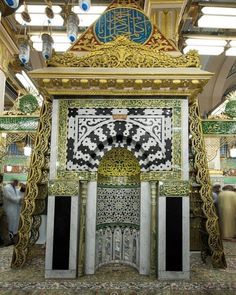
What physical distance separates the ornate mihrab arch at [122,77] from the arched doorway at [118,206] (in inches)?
21.1

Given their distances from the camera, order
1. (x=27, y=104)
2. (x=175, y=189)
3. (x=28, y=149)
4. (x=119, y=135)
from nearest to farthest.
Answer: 1. (x=175, y=189)
2. (x=119, y=135)
3. (x=27, y=104)
4. (x=28, y=149)

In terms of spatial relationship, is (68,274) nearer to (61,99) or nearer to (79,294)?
(79,294)

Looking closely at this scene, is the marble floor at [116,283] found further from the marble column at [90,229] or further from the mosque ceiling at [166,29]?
the mosque ceiling at [166,29]

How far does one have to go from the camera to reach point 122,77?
3.79m

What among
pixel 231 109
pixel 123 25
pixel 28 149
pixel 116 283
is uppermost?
pixel 123 25

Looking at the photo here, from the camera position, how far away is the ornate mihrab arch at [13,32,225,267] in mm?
3797

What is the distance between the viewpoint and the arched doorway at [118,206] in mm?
4352

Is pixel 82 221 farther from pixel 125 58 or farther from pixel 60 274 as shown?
pixel 125 58

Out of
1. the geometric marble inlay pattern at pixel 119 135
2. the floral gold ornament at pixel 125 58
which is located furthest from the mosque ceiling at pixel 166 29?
the geometric marble inlay pattern at pixel 119 135

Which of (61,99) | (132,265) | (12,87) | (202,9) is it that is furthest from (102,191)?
(12,87)

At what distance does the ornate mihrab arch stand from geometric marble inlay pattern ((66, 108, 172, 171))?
130mm

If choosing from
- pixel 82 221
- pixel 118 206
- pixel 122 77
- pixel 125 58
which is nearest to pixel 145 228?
pixel 118 206

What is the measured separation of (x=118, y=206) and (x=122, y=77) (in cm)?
185

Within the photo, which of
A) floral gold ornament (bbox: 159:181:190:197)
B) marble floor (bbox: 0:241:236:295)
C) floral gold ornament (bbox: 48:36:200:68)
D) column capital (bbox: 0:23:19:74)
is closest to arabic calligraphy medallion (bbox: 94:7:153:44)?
floral gold ornament (bbox: 48:36:200:68)
